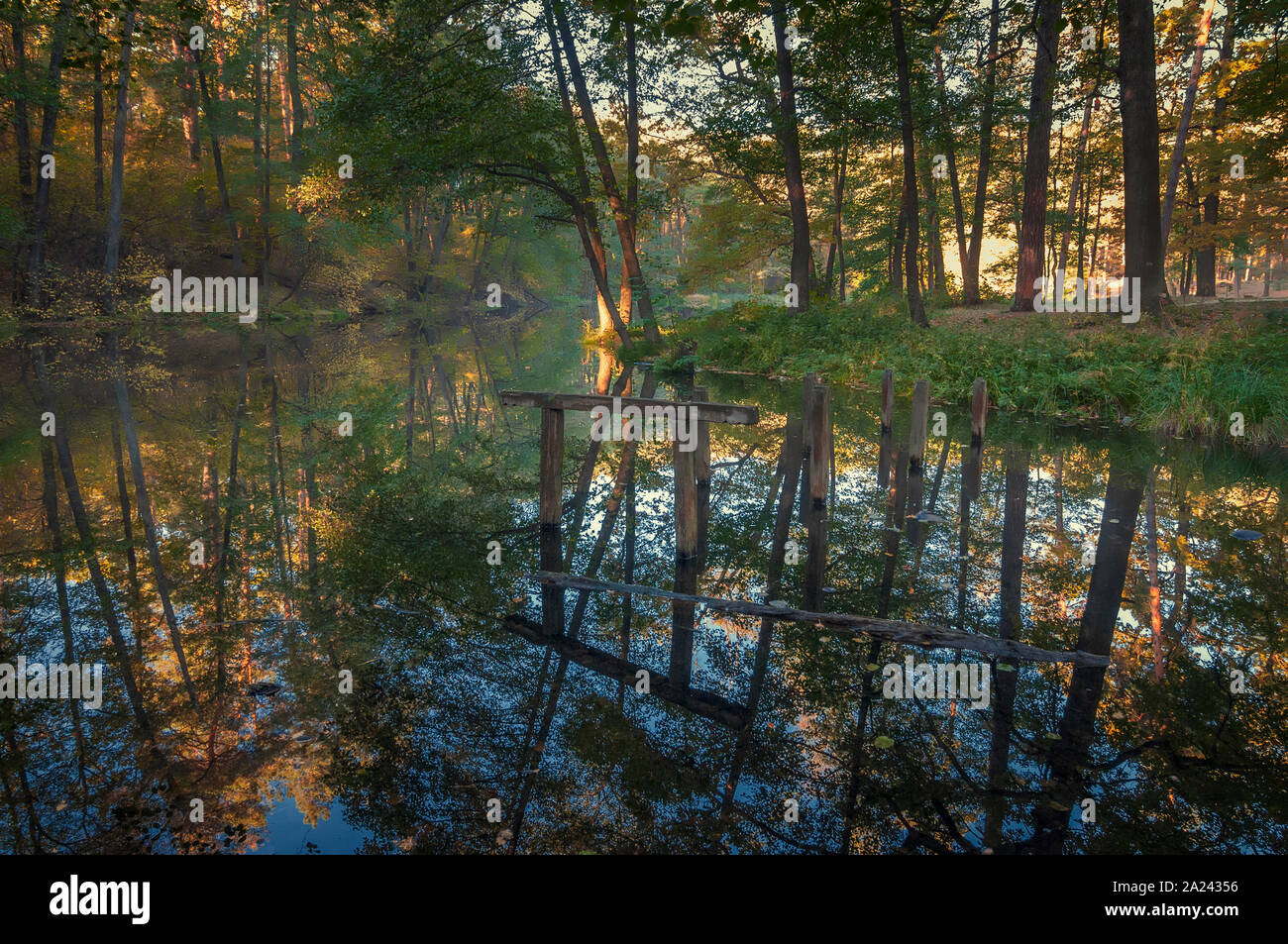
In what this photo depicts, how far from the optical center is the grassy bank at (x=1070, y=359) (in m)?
12.9

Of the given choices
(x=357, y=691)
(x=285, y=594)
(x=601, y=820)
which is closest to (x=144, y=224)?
(x=285, y=594)

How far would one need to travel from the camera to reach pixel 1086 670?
5438mm

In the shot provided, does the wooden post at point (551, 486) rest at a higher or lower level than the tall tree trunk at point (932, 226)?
lower

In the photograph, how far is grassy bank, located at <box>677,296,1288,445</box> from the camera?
12891 millimetres

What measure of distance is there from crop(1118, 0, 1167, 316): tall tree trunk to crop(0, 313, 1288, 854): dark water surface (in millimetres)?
5111

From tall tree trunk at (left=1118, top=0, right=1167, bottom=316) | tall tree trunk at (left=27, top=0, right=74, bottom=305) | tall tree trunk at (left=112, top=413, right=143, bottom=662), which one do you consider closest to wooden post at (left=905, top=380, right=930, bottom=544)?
tall tree trunk at (left=1118, top=0, right=1167, bottom=316)

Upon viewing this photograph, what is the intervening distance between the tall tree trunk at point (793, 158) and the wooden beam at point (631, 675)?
20.5 m

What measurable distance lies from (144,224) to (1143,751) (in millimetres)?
39699

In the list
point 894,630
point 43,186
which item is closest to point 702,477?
point 894,630

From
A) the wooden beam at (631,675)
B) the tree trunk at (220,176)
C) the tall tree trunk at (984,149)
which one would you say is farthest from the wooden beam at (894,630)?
the tree trunk at (220,176)

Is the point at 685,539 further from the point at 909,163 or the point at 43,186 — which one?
the point at 43,186

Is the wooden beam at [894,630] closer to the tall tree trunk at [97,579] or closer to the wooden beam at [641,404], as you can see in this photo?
the wooden beam at [641,404]
